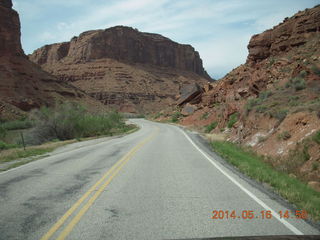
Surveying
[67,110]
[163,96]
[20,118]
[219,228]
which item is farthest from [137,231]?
[163,96]

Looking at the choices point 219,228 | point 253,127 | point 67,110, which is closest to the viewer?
point 219,228

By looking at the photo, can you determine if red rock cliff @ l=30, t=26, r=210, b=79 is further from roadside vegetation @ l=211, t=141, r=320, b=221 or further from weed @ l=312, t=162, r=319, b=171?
weed @ l=312, t=162, r=319, b=171

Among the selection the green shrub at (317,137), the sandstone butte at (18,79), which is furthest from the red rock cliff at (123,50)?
the green shrub at (317,137)

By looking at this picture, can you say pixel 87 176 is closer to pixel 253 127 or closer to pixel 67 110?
pixel 253 127

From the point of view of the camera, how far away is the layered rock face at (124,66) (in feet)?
373

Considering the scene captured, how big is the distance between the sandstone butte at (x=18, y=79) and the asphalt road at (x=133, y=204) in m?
51.8

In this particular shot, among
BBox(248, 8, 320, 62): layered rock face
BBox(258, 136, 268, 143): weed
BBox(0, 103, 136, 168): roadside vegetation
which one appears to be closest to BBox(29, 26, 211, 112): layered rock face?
BBox(248, 8, 320, 62): layered rock face

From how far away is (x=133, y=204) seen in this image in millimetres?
5512

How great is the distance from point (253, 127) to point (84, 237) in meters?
14.9

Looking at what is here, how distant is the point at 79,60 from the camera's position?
5064 inches

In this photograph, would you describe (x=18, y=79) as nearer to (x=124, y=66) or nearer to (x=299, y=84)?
(x=299, y=84)

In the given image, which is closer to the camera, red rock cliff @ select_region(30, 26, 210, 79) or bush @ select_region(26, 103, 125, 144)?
bush @ select_region(26, 103, 125, 144)
